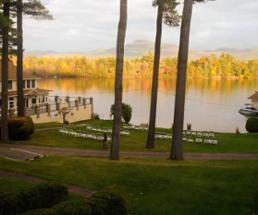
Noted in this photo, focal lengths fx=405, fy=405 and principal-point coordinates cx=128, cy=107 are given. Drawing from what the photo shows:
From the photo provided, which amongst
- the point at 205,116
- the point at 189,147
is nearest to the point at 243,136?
the point at 189,147

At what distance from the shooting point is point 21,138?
81.2 feet

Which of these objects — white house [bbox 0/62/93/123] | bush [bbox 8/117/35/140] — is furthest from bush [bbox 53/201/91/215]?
white house [bbox 0/62/93/123]

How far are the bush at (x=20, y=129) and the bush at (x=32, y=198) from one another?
16.0 meters

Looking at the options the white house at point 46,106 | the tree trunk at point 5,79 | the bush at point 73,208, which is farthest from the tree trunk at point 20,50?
the bush at point 73,208

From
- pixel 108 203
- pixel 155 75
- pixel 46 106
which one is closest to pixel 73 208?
pixel 108 203

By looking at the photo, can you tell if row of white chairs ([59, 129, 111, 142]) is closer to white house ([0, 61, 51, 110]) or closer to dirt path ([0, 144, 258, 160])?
dirt path ([0, 144, 258, 160])

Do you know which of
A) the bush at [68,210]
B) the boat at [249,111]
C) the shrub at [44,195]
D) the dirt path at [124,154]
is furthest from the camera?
the boat at [249,111]

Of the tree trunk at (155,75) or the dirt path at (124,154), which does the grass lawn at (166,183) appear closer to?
the dirt path at (124,154)

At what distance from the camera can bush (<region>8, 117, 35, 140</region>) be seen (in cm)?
2458

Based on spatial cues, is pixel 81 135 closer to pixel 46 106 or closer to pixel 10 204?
pixel 46 106

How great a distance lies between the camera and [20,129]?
80.4 feet

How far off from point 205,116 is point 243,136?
32.3 metres

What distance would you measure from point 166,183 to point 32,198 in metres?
5.28

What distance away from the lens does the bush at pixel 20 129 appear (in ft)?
80.6
